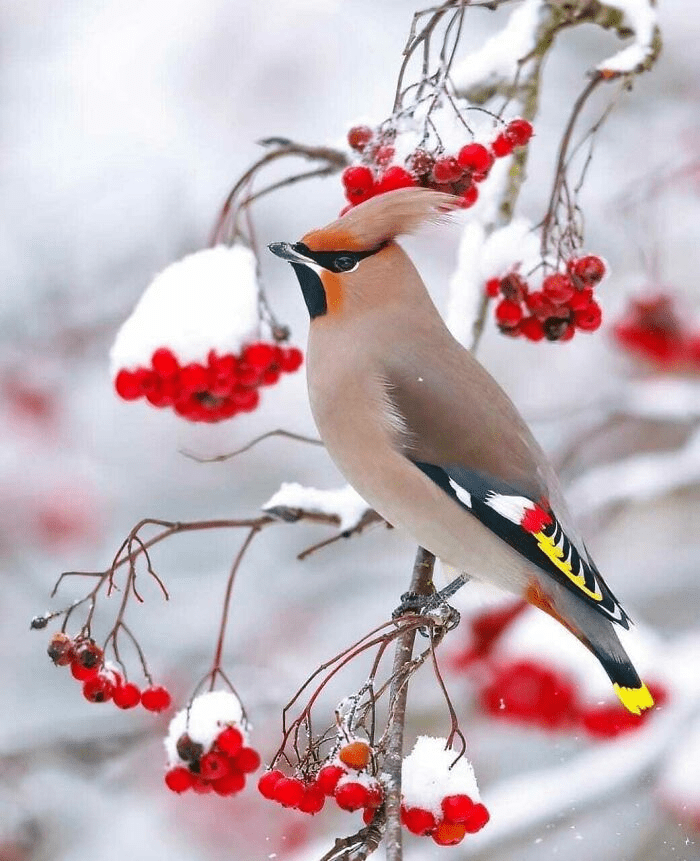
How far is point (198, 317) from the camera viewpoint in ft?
7.97

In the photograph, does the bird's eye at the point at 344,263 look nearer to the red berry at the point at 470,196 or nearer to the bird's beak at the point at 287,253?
the bird's beak at the point at 287,253

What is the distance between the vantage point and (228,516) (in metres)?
5.11

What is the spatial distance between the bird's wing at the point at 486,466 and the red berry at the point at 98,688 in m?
0.63

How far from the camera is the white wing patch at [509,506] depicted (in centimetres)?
228

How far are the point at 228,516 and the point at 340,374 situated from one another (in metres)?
2.83

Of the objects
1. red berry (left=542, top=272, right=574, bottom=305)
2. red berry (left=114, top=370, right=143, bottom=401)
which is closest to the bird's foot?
red berry (left=542, top=272, right=574, bottom=305)

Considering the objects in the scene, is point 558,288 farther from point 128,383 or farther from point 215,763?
point 215,763

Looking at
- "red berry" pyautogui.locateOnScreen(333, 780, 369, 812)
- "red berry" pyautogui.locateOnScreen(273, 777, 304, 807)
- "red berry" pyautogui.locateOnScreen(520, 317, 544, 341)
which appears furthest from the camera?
"red berry" pyautogui.locateOnScreen(520, 317, 544, 341)

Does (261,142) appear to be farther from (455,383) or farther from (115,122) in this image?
(115,122)

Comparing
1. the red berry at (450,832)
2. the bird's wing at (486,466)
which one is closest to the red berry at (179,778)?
the red berry at (450,832)

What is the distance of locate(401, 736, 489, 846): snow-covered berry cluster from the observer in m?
1.79

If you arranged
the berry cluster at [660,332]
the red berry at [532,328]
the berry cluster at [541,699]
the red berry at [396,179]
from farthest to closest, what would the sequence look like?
1. the berry cluster at [660,332]
2. the berry cluster at [541,699]
3. the red berry at [532,328]
4. the red berry at [396,179]

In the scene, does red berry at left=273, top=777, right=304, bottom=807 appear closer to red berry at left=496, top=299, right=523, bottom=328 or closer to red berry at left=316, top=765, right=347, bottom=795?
red berry at left=316, top=765, right=347, bottom=795

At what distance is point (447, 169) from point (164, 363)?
65 centimetres
